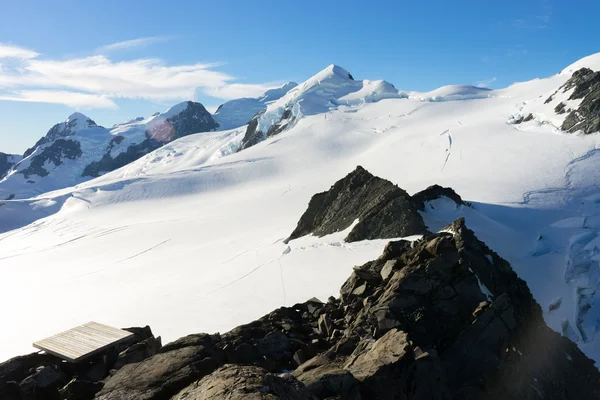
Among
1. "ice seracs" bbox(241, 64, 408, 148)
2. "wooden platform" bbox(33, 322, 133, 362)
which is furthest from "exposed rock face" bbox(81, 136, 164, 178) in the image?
"wooden platform" bbox(33, 322, 133, 362)

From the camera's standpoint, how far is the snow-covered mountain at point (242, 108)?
14462 centimetres

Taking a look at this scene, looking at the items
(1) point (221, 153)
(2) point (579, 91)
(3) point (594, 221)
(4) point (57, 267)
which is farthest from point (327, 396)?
(1) point (221, 153)

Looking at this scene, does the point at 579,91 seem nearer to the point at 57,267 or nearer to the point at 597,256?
the point at 597,256

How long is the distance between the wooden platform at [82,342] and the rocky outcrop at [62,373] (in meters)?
0.17

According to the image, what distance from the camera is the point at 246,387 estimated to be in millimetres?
4633

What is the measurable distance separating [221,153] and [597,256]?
2660 inches

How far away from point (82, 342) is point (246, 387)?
5657 millimetres

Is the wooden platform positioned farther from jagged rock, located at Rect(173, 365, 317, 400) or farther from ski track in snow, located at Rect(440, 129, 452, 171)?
ski track in snow, located at Rect(440, 129, 452, 171)

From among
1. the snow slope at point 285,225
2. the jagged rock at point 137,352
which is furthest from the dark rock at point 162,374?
the snow slope at point 285,225

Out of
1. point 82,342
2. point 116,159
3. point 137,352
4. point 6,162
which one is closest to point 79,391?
point 137,352

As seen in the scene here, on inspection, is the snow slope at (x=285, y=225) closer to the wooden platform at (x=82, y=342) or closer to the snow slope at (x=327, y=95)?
the wooden platform at (x=82, y=342)

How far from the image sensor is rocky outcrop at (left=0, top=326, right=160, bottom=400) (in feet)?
22.4

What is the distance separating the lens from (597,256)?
1595 centimetres

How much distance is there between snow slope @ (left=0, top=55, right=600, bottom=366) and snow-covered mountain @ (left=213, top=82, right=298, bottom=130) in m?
87.7
